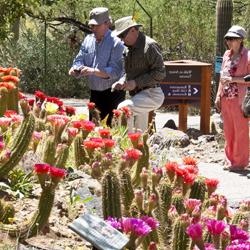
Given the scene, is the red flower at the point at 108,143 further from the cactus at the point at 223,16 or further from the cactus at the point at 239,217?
the cactus at the point at 223,16

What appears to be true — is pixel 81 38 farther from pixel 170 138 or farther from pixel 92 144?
pixel 92 144

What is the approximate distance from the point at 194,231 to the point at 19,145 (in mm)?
1651

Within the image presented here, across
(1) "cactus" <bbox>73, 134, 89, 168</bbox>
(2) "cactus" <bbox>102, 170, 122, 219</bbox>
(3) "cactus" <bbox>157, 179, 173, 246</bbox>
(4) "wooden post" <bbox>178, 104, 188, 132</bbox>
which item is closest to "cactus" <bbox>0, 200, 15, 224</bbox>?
(2) "cactus" <bbox>102, 170, 122, 219</bbox>

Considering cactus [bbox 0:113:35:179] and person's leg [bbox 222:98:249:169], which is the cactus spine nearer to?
cactus [bbox 0:113:35:179]

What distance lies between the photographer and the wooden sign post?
14.6 m

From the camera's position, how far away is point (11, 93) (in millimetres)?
6781

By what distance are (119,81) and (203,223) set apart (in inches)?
190

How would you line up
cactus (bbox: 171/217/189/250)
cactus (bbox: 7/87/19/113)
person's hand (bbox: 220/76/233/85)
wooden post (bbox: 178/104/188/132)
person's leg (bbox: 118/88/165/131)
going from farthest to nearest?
wooden post (bbox: 178/104/188/132)
person's hand (bbox: 220/76/233/85)
person's leg (bbox: 118/88/165/131)
cactus (bbox: 7/87/19/113)
cactus (bbox: 171/217/189/250)

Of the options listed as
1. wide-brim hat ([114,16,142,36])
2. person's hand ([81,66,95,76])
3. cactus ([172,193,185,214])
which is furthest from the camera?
person's hand ([81,66,95,76])

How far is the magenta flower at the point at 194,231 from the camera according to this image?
361 cm

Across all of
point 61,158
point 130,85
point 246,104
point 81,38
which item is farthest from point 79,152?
point 81,38

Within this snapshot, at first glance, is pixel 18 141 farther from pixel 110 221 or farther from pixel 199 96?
pixel 199 96

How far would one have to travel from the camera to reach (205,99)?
1482 cm

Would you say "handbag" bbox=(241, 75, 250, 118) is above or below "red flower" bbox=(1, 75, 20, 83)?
below
